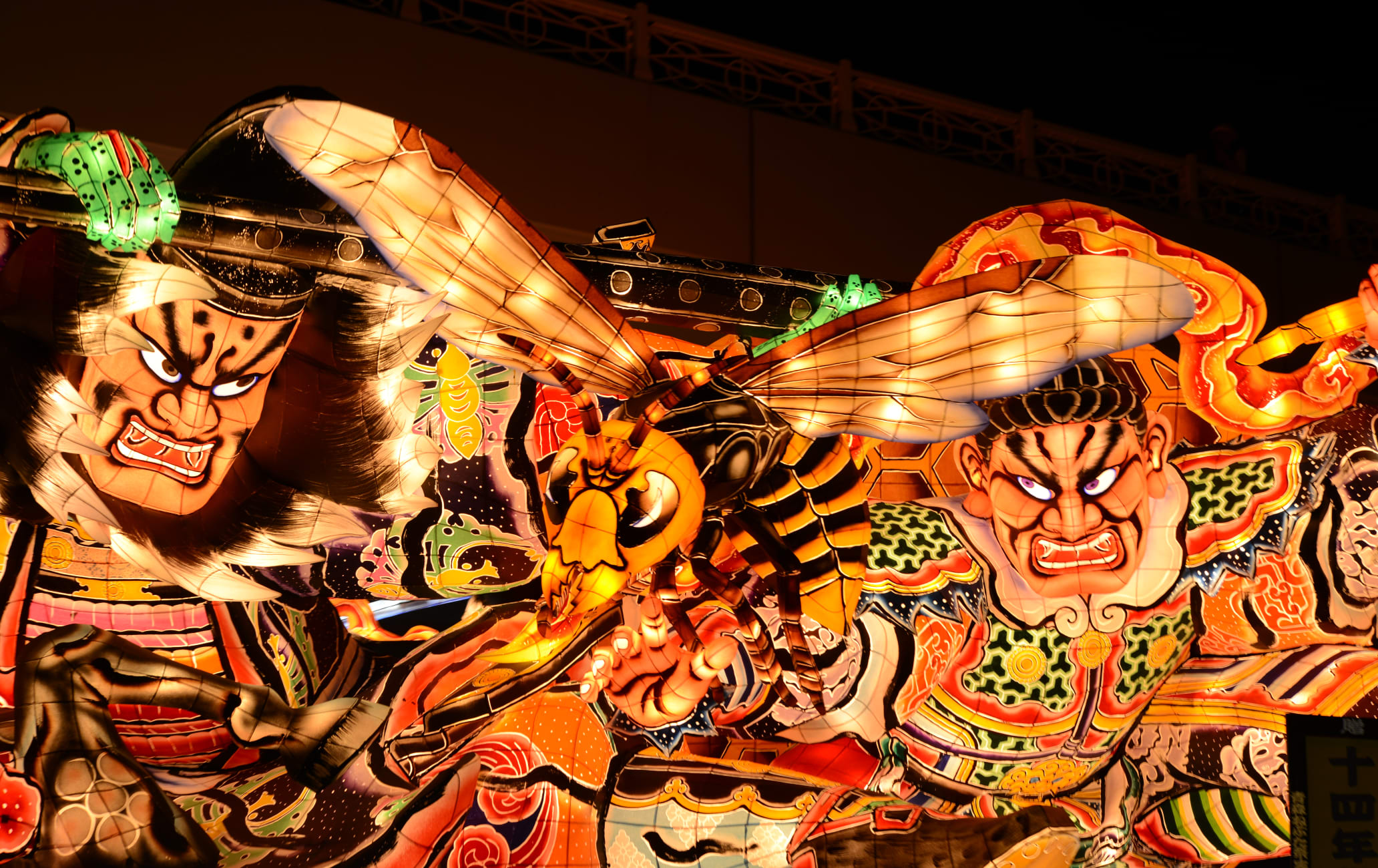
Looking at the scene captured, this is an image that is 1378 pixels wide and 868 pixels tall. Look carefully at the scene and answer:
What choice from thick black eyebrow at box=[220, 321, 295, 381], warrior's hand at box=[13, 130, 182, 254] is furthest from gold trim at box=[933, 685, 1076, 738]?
warrior's hand at box=[13, 130, 182, 254]

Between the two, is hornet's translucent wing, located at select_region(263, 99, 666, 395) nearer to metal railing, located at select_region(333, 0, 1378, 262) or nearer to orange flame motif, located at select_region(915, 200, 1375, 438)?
orange flame motif, located at select_region(915, 200, 1375, 438)

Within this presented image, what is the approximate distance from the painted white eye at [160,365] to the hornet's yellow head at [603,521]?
610mm

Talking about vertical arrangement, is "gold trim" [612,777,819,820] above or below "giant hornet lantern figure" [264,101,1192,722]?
below

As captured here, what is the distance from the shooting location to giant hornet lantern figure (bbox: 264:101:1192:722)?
196cm

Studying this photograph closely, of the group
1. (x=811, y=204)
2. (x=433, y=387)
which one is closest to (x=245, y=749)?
(x=433, y=387)

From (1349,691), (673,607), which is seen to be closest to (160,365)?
(673,607)

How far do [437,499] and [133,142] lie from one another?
0.73 m

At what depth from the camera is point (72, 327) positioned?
1862mm

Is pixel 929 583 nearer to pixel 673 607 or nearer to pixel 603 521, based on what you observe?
pixel 673 607

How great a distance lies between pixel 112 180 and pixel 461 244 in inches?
20.2

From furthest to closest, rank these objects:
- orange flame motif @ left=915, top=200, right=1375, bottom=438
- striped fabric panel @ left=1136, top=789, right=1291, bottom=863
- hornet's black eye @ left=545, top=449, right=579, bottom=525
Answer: striped fabric panel @ left=1136, top=789, right=1291, bottom=863
orange flame motif @ left=915, top=200, right=1375, bottom=438
hornet's black eye @ left=545, top=449, right=579, bottom=525

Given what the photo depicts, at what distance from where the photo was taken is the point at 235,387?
6.48 feet

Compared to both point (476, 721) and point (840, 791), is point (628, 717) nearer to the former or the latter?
point (476, 721)

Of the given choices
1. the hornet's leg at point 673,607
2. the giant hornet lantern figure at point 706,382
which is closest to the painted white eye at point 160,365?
the giant hornet lantern figure at point 706,382
